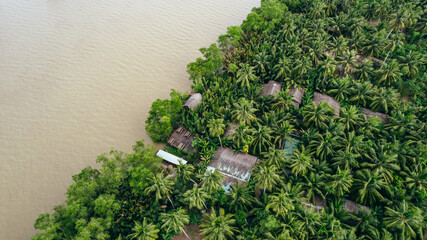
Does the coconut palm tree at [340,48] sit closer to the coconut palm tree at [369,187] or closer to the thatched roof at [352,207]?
the coconut palm tree at [369,187]

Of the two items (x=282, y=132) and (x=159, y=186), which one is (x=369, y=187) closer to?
(x=282, y=132)

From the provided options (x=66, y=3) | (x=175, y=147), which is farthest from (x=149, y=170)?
(x=66, y=3)

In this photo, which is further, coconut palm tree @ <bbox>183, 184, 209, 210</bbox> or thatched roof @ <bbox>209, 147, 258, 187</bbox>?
thatched roof @ <bbox>209, 147, 258, 187</bbox>

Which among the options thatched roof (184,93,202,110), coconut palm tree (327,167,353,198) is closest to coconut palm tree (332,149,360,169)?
coconut palm tree (327,167,353,198)

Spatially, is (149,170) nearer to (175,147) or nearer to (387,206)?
(175,147)

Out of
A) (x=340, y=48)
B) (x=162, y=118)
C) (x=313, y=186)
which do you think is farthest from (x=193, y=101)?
(x=340, y=48)

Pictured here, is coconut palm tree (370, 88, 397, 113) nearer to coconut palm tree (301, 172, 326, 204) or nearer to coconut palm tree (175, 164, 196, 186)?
coconut palm tree (301, 172, 326, 204)
